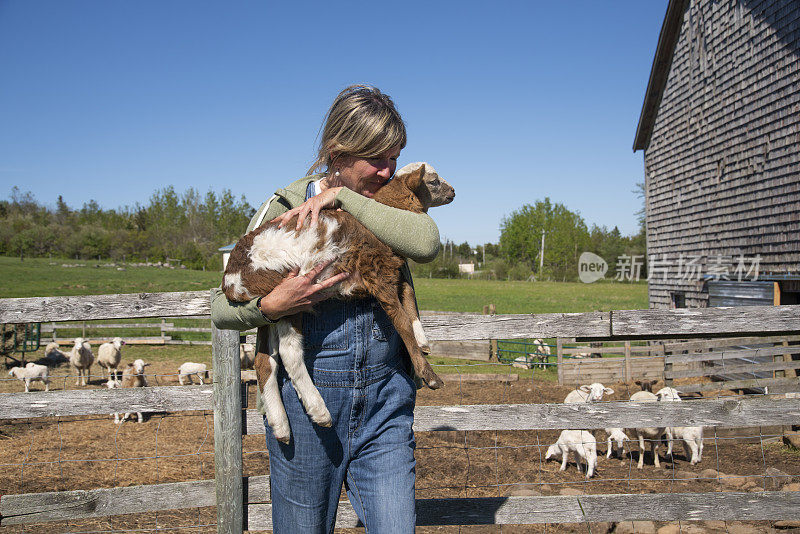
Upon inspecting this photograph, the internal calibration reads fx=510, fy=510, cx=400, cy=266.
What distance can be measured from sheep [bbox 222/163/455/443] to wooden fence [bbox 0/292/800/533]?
0.95 metres

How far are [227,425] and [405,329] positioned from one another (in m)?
1.54

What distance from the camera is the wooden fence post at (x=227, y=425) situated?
9.59ft

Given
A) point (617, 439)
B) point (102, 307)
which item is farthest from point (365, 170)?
point (617, 439)

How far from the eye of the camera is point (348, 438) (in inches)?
75.1

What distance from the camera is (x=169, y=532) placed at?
4414mm

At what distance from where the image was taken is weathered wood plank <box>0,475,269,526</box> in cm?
305

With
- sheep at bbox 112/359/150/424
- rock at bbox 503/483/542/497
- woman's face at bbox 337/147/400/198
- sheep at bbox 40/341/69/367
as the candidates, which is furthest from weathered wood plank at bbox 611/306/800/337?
sheep at bbox 40/341/69/367

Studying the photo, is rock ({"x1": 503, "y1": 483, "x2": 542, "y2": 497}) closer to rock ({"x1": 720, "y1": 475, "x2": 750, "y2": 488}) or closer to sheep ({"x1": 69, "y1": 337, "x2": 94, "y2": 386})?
rock ({"x1": 720, "y1": 475, "x2": 750, "y2": 488})

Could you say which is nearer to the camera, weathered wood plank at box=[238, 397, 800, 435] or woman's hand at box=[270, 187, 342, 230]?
woman's hand at box=[270, 187, 342, 230]

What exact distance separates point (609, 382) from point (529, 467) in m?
5.93

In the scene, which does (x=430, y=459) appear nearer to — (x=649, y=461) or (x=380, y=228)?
(x=649, y=461)

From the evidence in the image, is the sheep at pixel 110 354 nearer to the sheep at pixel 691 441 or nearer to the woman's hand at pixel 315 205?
the sheep at pixel 691 441

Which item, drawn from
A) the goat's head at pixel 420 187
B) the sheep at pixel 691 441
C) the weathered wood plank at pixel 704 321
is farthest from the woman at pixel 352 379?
the sheep at pixel 691 441

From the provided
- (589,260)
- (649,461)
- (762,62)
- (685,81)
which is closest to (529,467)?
(649,461)
